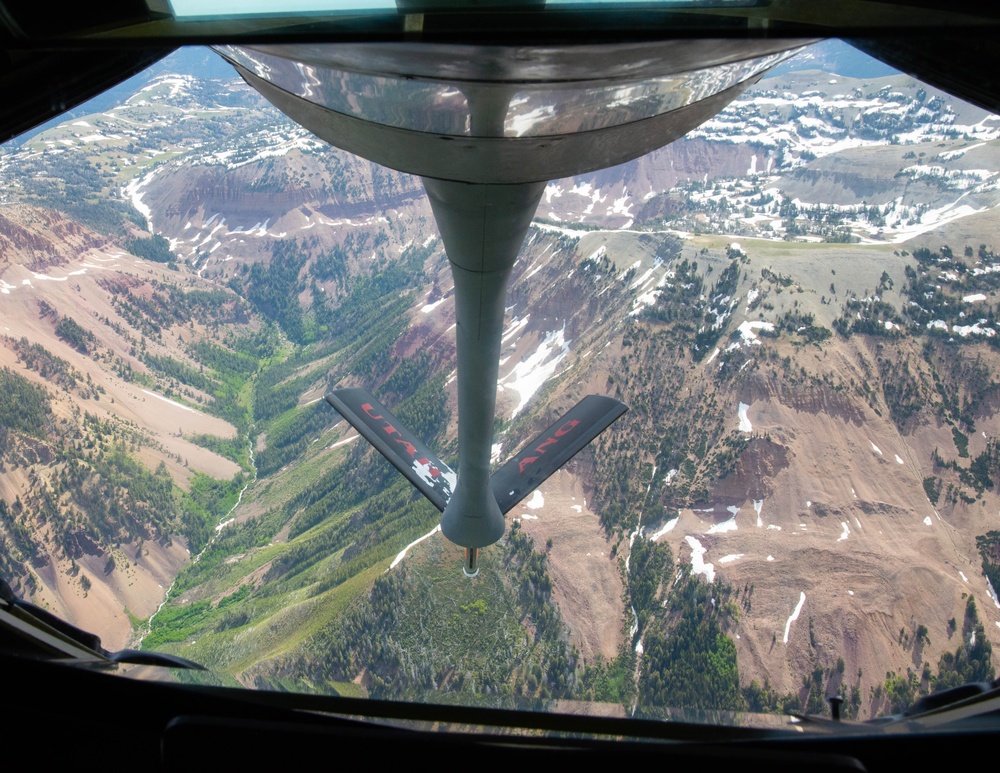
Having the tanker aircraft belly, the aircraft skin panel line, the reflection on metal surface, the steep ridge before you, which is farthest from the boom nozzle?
the steep ridge

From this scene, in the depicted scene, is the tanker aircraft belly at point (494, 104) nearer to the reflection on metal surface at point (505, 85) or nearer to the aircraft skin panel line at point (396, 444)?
the reflection on metal surface at point (505, 85)

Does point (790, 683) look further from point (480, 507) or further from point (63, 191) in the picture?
point (63, 191)

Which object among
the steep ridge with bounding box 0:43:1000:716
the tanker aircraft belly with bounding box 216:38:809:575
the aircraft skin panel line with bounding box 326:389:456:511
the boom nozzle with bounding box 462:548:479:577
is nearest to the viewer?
the tanker aircraft belly with bounding box 216:38:809:575

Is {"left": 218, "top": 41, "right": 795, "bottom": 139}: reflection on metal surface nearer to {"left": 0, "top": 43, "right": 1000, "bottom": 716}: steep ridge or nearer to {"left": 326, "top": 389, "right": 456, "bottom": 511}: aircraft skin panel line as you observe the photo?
{"left": 326, "top": 389, "right": 456, "bottom": 511}: aircraft skin panel line

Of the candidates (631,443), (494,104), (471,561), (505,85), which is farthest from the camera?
(631,443)

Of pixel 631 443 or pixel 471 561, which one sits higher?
pixel 631 443

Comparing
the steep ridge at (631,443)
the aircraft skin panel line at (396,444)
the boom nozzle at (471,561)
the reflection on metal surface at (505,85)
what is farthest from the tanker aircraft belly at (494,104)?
the steep ridge at (631,443)

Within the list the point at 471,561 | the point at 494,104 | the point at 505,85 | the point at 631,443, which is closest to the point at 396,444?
the point at 471,561

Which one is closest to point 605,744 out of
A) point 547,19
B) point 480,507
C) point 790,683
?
point 547,19

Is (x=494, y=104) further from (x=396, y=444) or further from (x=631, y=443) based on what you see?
(x=631, y=443)
